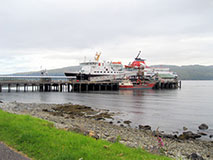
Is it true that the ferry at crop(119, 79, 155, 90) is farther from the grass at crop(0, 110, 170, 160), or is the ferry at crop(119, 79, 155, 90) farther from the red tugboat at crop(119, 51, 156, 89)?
the grass at crop(0, 110, 170, 160)

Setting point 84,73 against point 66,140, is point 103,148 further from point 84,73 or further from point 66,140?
point 84,73

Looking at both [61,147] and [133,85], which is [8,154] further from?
[133,85]

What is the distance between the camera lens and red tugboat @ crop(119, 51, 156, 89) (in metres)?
74.9

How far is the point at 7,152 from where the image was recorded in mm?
6617

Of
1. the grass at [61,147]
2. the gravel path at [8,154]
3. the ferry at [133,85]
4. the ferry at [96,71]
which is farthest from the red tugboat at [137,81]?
the gravel path at [8,154]

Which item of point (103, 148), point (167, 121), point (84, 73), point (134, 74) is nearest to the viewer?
point (103, 148)

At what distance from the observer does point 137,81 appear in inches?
3137

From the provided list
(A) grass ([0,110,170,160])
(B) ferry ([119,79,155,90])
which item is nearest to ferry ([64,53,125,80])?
(B) ferry ([119,79,155,90])

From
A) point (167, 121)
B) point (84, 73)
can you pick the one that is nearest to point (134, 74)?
point (84, 73)

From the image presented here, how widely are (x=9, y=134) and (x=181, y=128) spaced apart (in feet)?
50.4

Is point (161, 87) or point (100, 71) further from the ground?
point (100, 71)

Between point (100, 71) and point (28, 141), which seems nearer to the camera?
point (28, 141)

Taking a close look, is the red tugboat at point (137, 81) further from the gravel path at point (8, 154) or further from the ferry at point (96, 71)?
the gravel path at point (8, 154)

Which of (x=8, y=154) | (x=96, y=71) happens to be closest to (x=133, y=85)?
(x=96, y=71)
